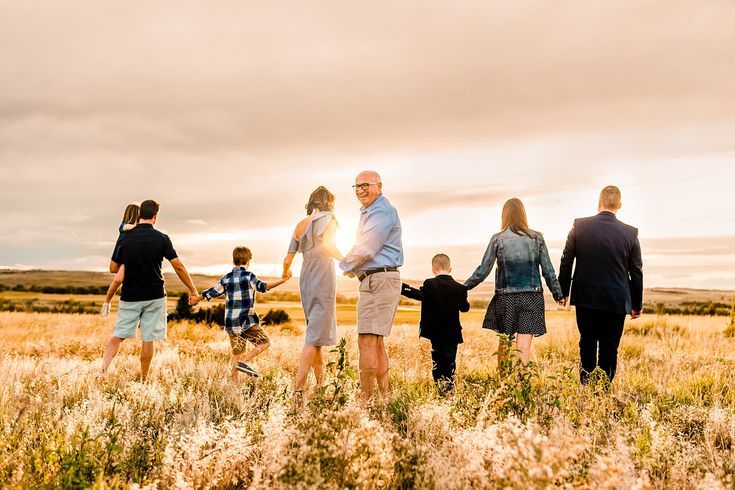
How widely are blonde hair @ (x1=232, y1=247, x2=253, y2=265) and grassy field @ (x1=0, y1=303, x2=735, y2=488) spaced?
162 cm

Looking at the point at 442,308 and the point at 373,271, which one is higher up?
the point at 373,271

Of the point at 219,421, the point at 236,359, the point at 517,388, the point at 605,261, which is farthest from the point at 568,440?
the point at 236,359

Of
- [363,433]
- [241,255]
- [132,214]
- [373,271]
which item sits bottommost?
[363,433]

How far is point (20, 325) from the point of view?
63.6 feet

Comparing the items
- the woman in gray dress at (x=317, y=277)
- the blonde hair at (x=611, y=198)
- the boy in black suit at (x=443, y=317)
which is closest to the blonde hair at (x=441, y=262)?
the boy in black suit at (x=443, y=317)

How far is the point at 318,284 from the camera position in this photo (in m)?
6.77

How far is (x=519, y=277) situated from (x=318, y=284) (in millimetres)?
2555

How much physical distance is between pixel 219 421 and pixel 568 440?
3548mm

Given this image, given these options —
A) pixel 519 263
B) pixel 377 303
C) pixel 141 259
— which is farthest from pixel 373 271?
pixel 141 259

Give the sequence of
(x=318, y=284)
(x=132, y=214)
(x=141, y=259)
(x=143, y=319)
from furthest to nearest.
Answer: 1. (x=132, y=214)
2. (x=143, y=319)
3. (x=141, y=259)
4. (x=318, y=284)

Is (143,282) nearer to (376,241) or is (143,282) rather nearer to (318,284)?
(318,284)

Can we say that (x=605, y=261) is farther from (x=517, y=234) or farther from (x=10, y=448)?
(x=10, y=448)

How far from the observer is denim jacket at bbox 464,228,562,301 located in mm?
7129

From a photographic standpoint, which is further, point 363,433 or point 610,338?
point 610,338
